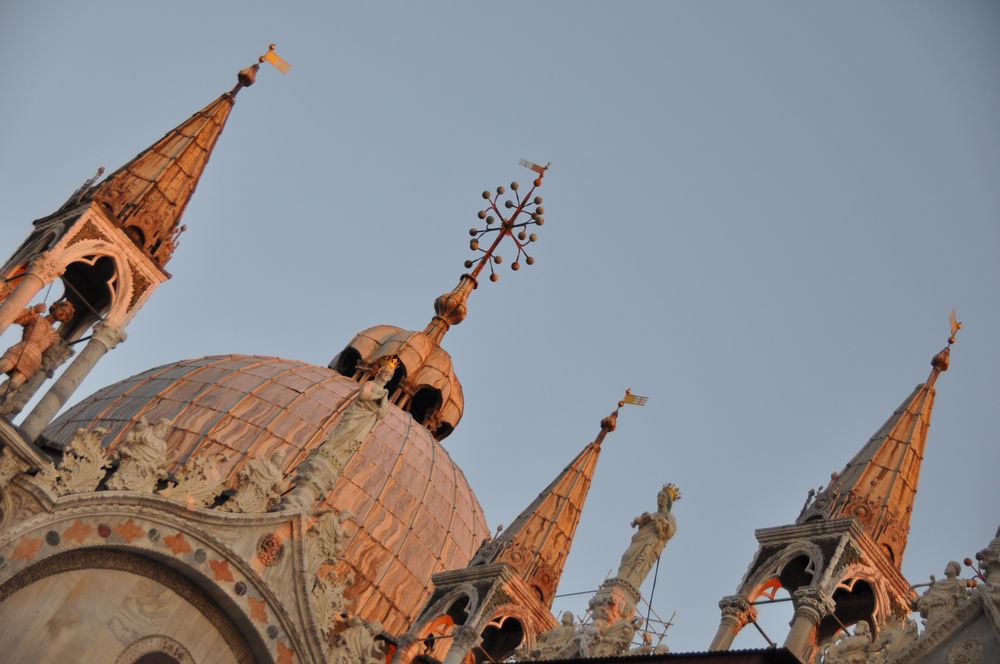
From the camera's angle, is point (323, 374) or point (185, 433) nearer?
point (185, 433)

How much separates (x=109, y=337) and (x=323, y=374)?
34.5ft

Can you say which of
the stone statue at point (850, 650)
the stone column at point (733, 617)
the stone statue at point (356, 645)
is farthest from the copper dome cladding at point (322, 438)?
the stone statue at point (850, 650)

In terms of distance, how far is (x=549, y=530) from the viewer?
3161cm

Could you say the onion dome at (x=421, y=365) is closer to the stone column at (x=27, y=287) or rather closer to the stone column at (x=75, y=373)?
the stone column at (x=75, y=373)

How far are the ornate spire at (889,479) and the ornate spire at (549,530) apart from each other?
21.0 ft

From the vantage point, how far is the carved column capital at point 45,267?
28.1m

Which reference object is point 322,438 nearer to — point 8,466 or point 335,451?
point 335,451

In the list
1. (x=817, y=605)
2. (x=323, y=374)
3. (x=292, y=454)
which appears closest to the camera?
(x=817, y=605)

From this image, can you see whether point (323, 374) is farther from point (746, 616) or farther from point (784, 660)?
point (784, 660)

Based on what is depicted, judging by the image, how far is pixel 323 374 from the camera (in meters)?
39.3

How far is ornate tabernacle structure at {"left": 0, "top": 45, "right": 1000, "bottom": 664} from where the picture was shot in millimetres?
23969

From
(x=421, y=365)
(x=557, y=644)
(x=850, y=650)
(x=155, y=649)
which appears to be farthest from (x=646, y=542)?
(x=421, y=365)

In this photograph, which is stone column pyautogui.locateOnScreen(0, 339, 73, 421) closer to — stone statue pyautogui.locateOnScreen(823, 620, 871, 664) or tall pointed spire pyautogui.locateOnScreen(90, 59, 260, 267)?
tall pointed spire pyautogui.locateOnScreen(90, 59, 260, 267)

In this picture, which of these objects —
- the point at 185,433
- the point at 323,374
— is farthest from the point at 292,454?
the point at 323,374
